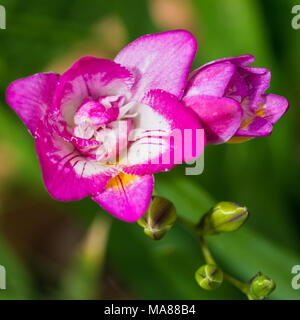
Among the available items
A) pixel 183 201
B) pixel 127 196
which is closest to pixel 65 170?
pixel 127 196

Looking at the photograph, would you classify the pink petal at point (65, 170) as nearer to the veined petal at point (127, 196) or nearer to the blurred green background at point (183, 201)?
the veined petal at point (127, 196)

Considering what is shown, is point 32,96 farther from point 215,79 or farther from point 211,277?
point 211,277

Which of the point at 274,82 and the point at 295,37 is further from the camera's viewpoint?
the point at 295,37

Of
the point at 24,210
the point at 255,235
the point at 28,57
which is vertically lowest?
the point at 24,210

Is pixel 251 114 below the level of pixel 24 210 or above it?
above

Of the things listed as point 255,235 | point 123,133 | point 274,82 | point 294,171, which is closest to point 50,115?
point 123,133
